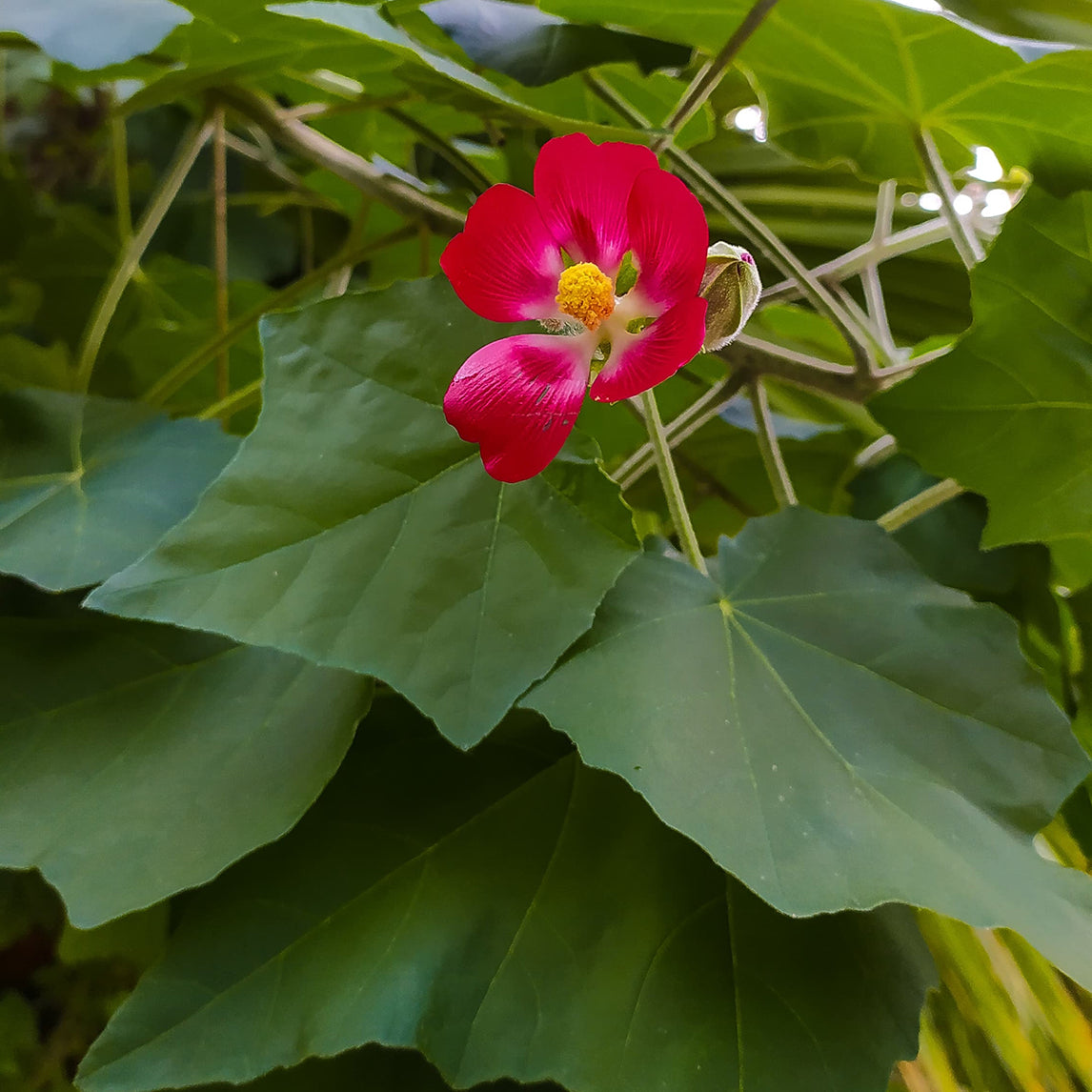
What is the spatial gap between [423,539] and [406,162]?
Result: 2.11 ft

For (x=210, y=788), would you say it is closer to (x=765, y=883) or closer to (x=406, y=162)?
(x=765, y=883)

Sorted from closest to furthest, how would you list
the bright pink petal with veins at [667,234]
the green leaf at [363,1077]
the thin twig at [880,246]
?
the bright pink petal with veins at [667,234], the green leaf at [363,1077], the thin twig at [880,246]

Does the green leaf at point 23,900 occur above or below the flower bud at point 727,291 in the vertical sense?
below

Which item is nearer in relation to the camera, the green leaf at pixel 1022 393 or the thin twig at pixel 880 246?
the green leaf at pixel 1022 393

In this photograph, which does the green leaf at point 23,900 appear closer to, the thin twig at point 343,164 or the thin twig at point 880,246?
the thin twig at point 343,164

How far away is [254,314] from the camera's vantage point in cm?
54

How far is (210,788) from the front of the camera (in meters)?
0.36

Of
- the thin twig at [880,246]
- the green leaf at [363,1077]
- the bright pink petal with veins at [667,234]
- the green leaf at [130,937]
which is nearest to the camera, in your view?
the bright pink petal with veins at [667,234]

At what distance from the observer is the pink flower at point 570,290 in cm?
26

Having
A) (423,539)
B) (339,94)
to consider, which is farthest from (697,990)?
(339,94)

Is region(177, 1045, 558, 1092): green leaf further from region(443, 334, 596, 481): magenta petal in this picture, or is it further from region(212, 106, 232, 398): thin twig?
region(212, 106, 232, 398): thin twig

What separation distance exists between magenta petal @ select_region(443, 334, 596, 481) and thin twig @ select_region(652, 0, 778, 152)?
17 cm

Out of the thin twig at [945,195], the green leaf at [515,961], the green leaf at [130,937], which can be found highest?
the thin twig at [945,195]

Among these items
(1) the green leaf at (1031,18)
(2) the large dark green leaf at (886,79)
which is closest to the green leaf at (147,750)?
(2) the large dark green leaf at (886,79)
